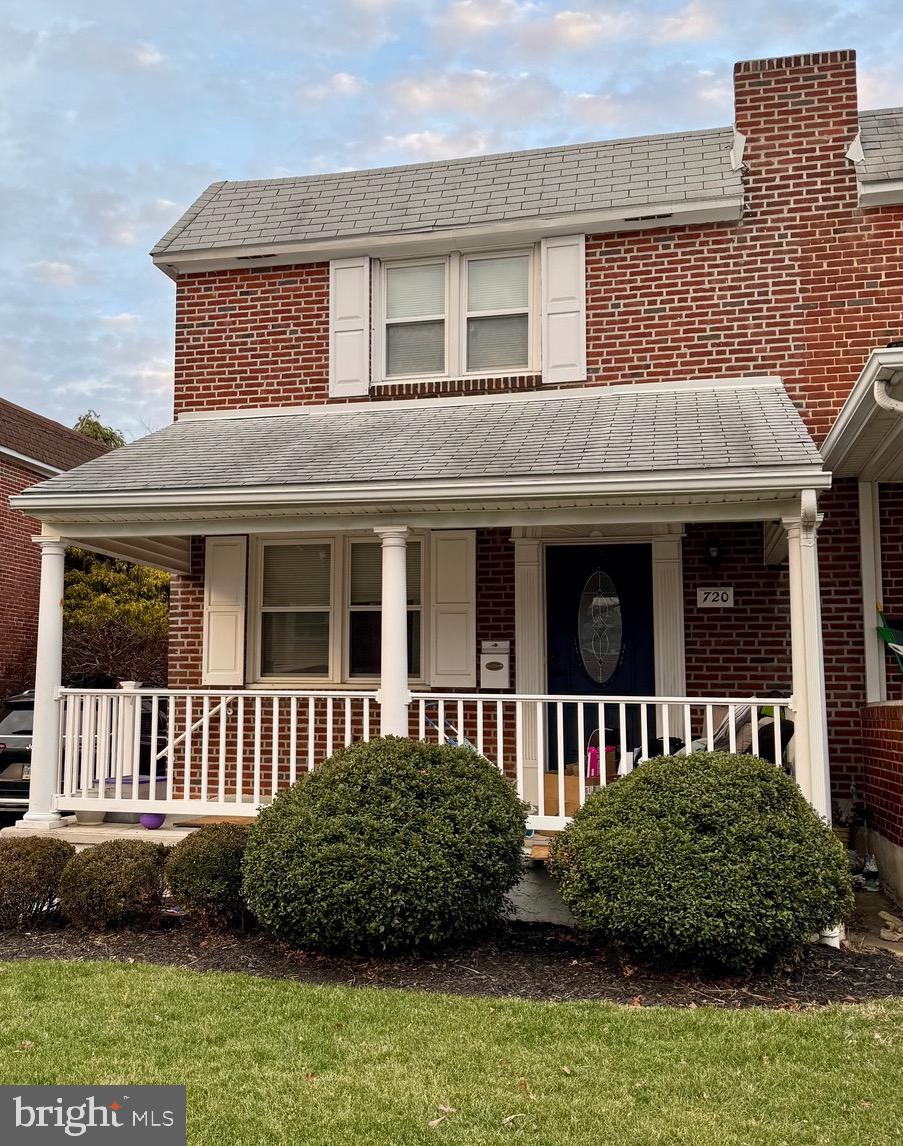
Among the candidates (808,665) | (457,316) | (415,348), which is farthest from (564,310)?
(808,665)

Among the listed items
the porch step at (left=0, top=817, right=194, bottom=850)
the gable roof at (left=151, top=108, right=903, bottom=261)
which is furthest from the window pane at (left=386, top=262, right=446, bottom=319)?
the porch step at (left=0, top=817, right=194, bottom=850)

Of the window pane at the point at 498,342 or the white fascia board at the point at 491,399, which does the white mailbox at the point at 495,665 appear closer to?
the white fascia board at the point at 491,399

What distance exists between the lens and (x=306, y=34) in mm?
10930

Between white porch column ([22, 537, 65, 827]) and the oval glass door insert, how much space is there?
177 inches

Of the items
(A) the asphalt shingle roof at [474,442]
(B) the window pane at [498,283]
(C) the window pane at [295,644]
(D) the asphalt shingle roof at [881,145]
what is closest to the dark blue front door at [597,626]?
(A) the asphalt shingle roof at [474,442]

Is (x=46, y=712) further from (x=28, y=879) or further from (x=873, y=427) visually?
(x=873, y=427)

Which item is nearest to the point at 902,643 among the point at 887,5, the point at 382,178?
the point at 887,5

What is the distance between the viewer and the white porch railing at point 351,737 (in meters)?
6.90

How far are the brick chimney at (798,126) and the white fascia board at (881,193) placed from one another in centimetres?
16

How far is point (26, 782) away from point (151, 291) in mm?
16870

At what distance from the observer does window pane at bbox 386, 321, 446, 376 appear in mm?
→ 9523

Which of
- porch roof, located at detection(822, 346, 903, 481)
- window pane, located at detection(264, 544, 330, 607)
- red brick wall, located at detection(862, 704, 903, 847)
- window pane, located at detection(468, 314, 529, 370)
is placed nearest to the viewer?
porch roof, located at detection(822, 346, 903, 481)

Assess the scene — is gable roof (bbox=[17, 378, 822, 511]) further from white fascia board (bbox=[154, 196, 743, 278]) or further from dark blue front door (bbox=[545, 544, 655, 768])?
white fascia board (bbox=[154, 196, 743, 278])

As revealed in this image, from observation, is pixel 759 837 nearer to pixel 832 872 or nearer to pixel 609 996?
pixel 832 872
